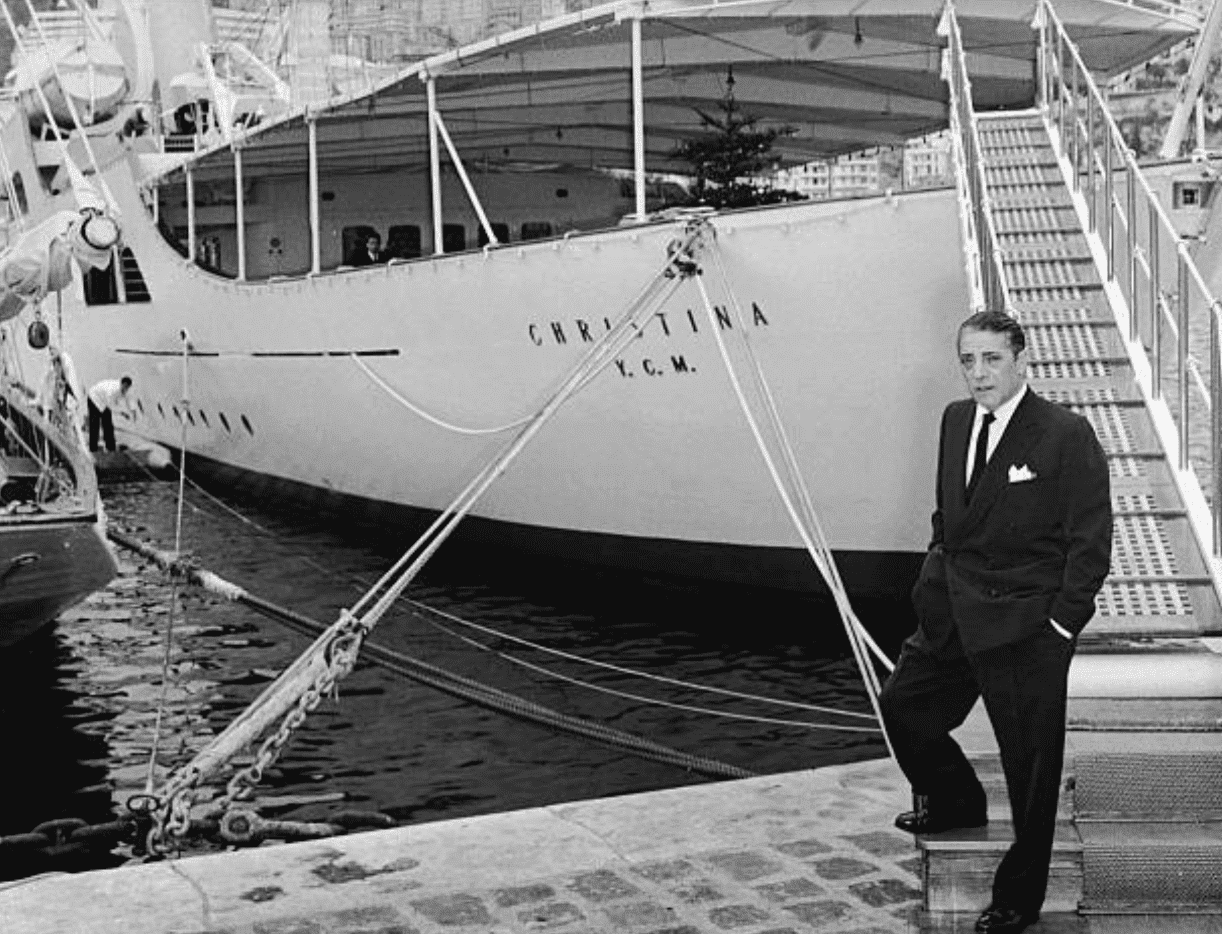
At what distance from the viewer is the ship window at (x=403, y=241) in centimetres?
2330

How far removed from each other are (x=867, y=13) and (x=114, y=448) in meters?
18.3

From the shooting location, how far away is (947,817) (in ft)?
18.3

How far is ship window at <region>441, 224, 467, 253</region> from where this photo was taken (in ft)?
79.5

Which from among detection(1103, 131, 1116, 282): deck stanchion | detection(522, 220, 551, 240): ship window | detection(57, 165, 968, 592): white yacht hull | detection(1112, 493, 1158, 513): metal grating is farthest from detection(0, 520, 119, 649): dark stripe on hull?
detection(522, 220, 551, 240): ship window

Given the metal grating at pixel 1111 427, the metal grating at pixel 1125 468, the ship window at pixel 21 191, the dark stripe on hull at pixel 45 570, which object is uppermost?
the ship window at pixel 21 191

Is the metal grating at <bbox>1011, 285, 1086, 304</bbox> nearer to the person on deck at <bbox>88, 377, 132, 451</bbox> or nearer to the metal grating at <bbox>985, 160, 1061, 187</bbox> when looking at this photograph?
the metal grating at <bbox>985, 160, 1061, 187</bbox>

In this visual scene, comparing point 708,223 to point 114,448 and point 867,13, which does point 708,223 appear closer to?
point 867,13

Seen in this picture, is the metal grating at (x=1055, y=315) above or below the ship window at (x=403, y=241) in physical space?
below

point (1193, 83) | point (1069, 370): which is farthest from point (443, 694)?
point (1193, 83)

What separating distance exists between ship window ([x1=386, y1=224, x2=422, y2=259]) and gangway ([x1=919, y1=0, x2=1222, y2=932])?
1423 centimetres

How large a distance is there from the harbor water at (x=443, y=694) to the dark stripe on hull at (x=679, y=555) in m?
0.19

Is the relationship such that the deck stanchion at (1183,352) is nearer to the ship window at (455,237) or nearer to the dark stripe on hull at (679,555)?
the dark stripe on hull at (679,555)

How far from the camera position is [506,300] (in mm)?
16453

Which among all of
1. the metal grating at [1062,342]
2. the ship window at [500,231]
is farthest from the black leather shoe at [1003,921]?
the ship window at [500,231]
